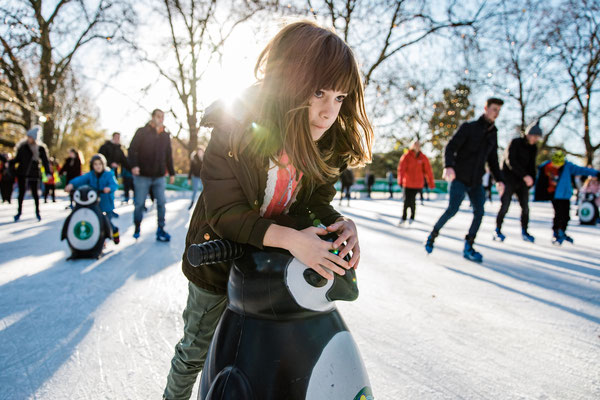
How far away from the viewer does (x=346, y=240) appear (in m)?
0.81

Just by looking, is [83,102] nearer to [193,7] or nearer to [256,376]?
[193,7]

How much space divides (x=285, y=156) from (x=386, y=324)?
1.66m

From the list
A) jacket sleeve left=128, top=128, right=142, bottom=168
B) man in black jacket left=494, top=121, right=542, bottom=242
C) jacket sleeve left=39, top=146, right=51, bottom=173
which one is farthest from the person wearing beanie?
man in black jacket left=494, top=121, right=542, bottom=242

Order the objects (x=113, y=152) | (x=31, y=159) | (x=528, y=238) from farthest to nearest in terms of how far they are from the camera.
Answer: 1. (x=113, y=152)
2. (x=31, y=159)
3. (x=528, y=238)

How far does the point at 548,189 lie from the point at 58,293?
672 cm

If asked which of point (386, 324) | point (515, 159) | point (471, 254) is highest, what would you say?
point (515, 159)

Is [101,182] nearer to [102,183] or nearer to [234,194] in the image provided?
[102,183]

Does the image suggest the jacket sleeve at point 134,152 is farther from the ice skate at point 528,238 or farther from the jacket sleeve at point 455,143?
the ice skate at point 528,238

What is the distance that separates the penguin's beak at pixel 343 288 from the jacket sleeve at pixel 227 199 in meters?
0.18

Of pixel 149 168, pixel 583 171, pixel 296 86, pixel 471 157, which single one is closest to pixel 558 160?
pixel 583 171

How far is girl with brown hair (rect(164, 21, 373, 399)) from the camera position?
2.64 feet

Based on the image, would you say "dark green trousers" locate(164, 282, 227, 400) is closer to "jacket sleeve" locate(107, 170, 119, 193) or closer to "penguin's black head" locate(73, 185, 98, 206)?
"penguin's black head" locate(73, 185, 98, 206)

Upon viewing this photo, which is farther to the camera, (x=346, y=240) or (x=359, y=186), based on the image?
(x=359, y=186)

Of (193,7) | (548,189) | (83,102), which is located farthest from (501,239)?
(83,102)
